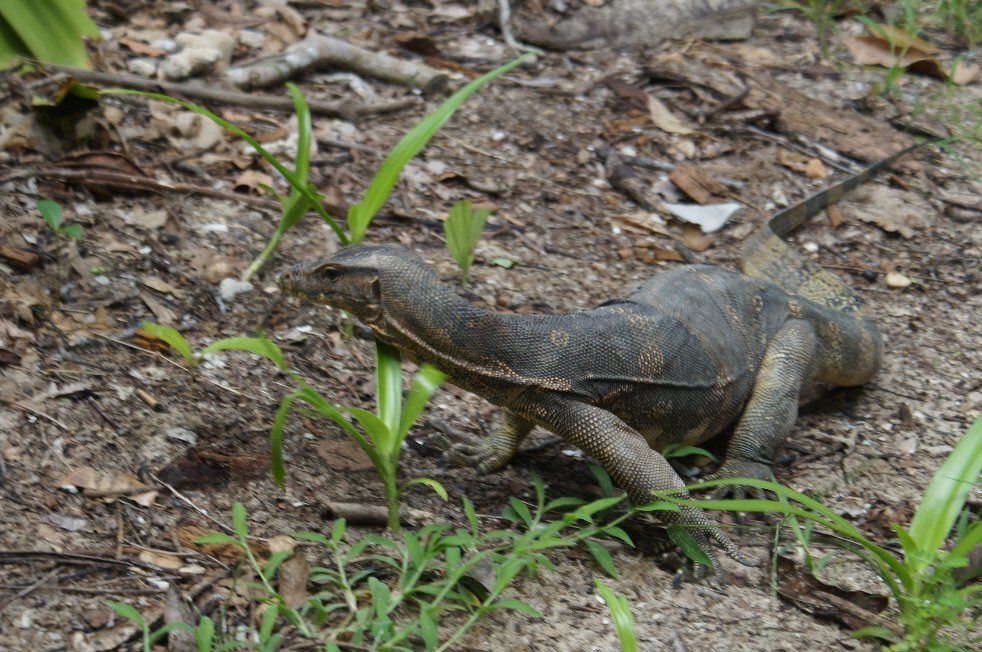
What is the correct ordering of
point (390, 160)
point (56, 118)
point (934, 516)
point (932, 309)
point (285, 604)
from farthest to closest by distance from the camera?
point (932, 309) < point (56, 118) < point (390, 160) < point (934, 516) < point (285, 604)

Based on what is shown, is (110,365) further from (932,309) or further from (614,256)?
(932,309)

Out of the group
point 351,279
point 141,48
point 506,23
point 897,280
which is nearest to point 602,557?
point 351,279

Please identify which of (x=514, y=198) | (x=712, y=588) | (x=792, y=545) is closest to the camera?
(x=712, y=588)

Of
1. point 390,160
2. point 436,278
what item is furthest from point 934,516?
point 390,160

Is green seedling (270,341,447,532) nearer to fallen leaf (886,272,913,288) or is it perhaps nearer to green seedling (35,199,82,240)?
green seedling (35,199,82,240)

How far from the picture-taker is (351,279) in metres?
4.19

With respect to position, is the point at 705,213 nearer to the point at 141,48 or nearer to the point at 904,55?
the point at 904,55

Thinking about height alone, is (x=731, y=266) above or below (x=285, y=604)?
below

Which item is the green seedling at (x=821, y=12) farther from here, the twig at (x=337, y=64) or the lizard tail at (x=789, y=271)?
the twig at (x=337, y=64)

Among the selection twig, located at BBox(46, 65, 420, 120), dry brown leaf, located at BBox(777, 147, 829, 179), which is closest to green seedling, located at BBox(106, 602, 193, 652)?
twig, located at BBox(46, 65, 420, 120)

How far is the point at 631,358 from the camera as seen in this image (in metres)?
4.45

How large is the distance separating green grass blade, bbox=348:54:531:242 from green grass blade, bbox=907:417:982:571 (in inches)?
97.5

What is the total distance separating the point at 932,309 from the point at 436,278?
3520mm

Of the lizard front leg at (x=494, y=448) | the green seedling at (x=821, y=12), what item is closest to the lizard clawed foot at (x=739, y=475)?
the lizard front leg at (x=494, y=448)
